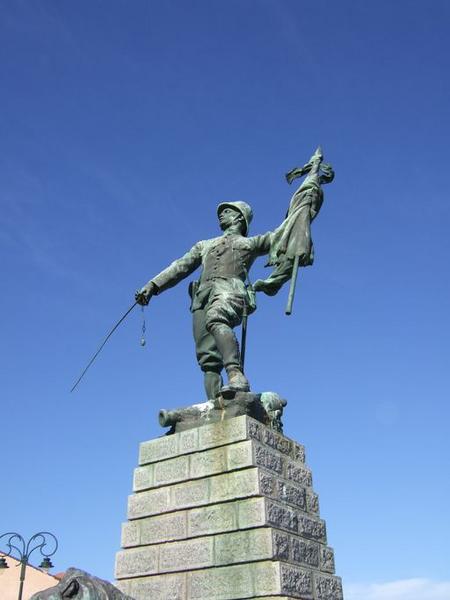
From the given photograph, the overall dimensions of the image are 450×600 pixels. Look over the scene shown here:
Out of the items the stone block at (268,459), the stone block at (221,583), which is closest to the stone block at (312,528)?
the stone block at (268,459)

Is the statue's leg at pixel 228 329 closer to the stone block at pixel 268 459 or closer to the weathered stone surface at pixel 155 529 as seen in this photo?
the stone block at pixel 268 459

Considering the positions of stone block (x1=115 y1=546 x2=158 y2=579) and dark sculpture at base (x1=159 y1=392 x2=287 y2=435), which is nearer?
stone block (x1=115 y1=546 x2=158 y2=579)

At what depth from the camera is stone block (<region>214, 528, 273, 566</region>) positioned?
6266 millimetres

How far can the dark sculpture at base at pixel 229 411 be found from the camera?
7.37 metres

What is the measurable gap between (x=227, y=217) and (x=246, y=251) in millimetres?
732

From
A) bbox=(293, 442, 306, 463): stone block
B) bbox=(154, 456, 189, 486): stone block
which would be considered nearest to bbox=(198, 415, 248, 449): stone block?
bbox=(154, 456, 189, 486): stone block

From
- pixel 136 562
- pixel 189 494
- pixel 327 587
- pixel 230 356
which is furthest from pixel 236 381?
pixel 327 587

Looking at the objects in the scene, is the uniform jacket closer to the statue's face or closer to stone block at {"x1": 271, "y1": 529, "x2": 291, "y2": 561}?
the statue's face

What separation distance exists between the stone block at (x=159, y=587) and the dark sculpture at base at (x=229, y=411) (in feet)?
5.35

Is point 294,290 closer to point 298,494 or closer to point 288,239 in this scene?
point 288,239

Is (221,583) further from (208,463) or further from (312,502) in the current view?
(312,502)

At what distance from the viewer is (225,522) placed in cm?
666

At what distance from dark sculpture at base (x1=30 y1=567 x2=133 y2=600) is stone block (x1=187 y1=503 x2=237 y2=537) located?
1.72 metres

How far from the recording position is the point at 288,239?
860cm
